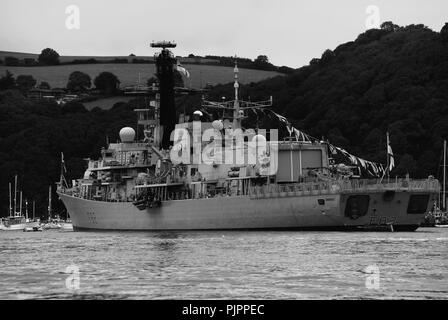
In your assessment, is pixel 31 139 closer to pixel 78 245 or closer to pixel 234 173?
pixel 234 173

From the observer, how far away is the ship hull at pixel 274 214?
67.6m

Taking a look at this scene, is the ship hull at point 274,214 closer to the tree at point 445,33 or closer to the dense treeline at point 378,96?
the dense treeline at point 378,96

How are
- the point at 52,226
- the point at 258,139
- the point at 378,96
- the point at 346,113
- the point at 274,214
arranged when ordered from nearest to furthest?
the point at 274,214 → the point at 258,139 → the point at 52,226 → the point at 378,96 → the point at 346,113

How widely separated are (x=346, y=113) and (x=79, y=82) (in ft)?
233

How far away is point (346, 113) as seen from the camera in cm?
13775

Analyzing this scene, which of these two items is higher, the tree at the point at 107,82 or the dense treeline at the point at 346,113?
the tree at the point at 107,82

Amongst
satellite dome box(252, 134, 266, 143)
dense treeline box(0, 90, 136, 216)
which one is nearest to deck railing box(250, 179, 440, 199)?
satellite dome box(252, 134, 266, 143)

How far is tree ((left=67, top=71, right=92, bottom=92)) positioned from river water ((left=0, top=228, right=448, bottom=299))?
→ 13851 centimetres

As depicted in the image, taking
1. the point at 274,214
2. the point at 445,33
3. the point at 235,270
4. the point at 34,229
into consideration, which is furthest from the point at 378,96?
the point at 235,270

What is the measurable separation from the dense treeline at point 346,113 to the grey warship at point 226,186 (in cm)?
3656

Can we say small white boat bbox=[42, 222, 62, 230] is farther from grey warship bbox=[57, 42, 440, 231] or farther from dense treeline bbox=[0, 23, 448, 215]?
grey warship bbox=[57, 42, 440, 231]

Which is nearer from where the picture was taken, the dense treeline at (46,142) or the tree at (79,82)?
the dense treeline at (46,142)

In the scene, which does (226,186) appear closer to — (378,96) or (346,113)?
(346,113)

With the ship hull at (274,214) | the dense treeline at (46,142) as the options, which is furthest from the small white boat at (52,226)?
the ship hull at (274,214)
